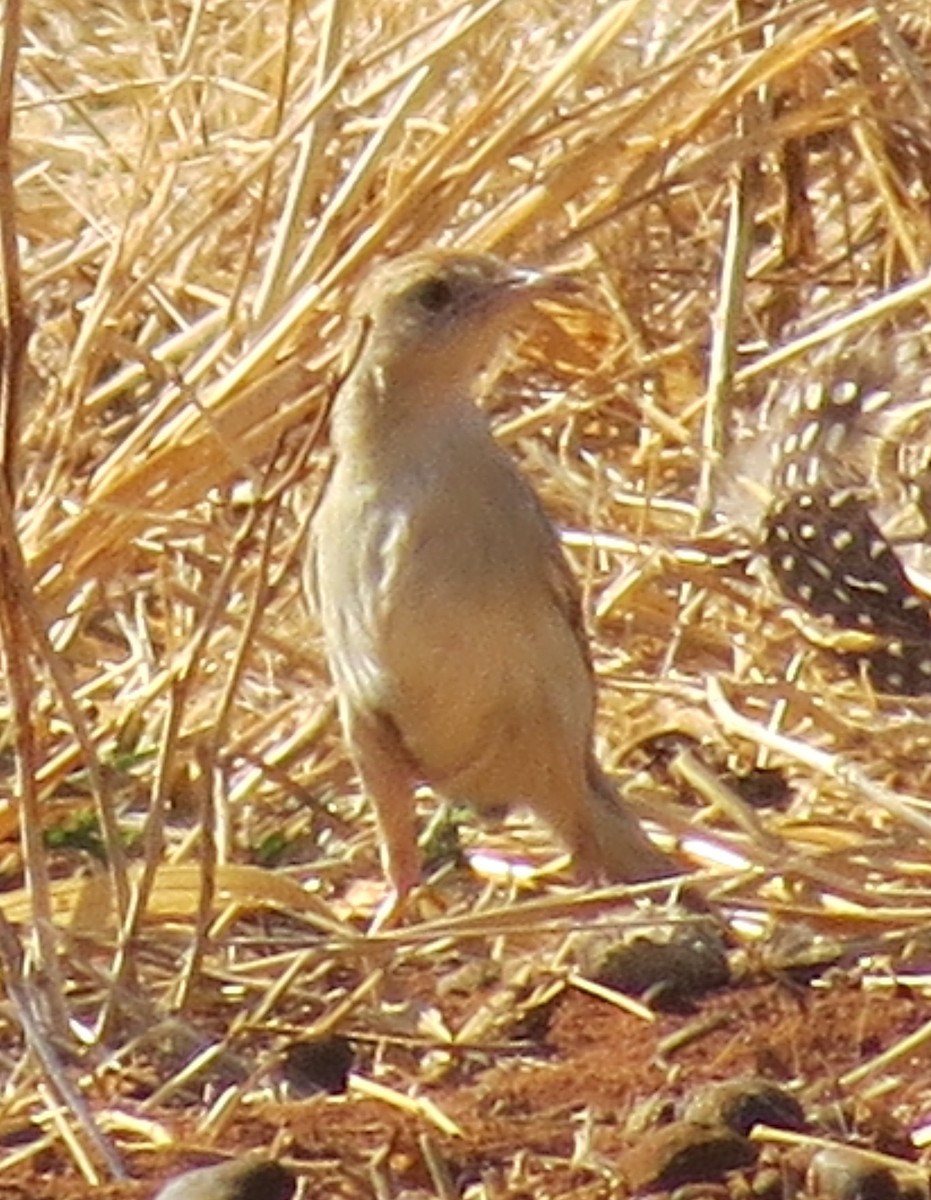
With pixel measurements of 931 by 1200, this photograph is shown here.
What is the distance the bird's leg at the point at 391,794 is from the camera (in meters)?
5.10

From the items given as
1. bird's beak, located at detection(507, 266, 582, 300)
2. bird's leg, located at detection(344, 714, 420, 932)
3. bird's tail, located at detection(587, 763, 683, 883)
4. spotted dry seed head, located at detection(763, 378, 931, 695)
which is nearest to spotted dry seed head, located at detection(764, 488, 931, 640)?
spotted dry seed head, located at detection(763, 378, 931, 695)

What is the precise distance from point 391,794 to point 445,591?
1.27 ft

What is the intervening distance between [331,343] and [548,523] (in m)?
0.53

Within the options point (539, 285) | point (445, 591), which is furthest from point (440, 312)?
point (445, 591)

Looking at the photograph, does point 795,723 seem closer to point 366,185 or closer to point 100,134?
point 366,185

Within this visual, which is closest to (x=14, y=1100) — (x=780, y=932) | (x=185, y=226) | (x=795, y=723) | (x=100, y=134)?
(x=780, y=932)

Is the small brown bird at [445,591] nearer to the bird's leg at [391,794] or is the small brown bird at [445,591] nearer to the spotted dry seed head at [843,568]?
the bird's leg at [391,794]

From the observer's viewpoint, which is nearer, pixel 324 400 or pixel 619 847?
pixel 324 400

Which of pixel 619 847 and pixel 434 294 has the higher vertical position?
pixel 434 294

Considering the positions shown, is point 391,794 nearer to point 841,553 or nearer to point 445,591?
Answer: point 445,591

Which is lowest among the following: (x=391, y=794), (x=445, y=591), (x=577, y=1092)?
(x=577, y=1092)

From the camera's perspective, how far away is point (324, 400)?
4.24 metres

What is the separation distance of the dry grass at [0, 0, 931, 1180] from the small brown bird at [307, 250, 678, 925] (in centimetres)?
16

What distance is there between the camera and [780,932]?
4.75 meters
